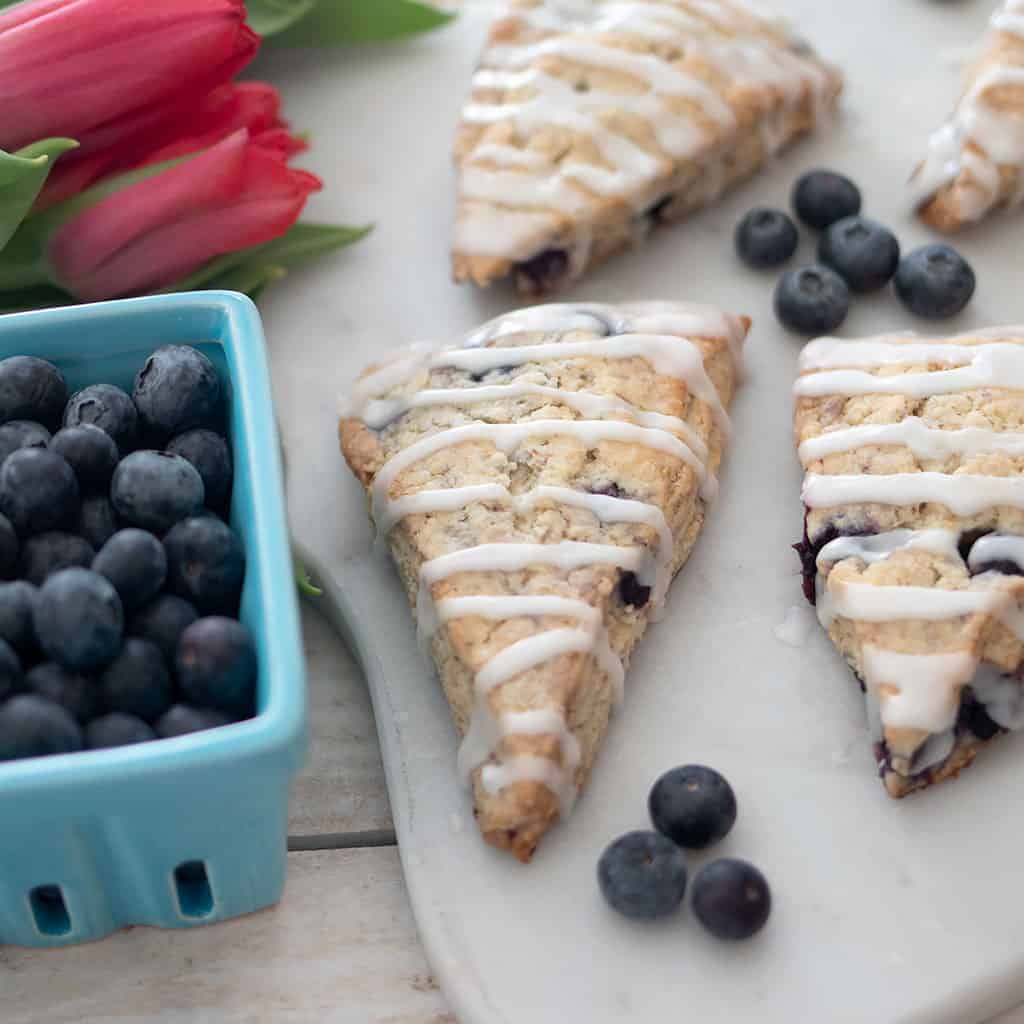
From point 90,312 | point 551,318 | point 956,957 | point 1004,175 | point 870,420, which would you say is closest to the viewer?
point 956,957

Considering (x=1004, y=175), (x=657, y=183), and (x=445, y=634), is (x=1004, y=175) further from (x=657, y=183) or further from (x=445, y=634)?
(x=445, y=634)

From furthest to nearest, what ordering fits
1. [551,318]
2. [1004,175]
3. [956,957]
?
[1004,175]
[551,318]
[956,957]

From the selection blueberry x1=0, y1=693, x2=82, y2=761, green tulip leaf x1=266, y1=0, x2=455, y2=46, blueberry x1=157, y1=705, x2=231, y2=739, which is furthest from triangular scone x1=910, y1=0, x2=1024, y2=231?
blueberry x1=0, y1=693, x2=82, y2=761

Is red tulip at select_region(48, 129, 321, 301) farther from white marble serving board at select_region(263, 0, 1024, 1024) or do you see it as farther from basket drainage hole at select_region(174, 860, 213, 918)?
basket drainage hole at select_region(174, 860, 213, 918)

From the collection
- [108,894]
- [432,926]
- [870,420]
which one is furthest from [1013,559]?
[108,894]

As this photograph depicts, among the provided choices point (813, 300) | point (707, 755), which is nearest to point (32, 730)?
point (707, 755)

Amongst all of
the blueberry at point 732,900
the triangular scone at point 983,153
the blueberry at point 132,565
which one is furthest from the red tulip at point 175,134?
the blueberry at point 732,900
